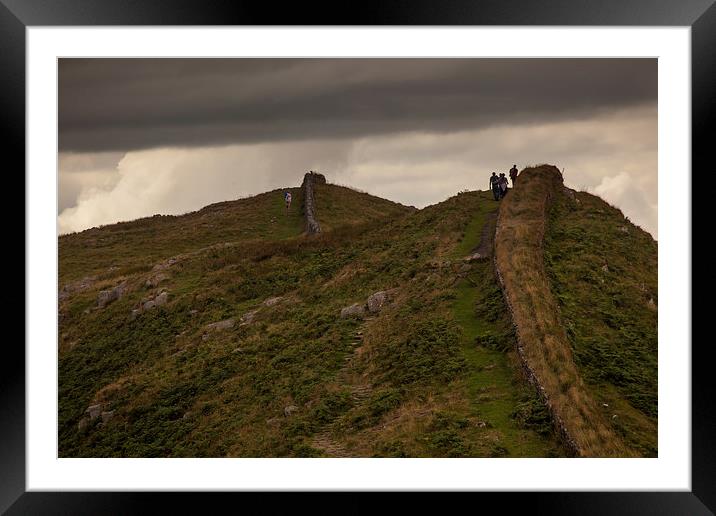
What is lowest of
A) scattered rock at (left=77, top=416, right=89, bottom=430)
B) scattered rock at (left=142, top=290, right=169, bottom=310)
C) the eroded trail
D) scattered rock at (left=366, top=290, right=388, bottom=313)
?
scattered rock at (left=77, top=416, right=89, bottom=430)

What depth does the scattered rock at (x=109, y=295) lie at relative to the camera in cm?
4156

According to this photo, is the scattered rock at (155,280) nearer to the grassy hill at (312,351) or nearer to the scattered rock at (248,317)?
the grassy hill at (312,351)

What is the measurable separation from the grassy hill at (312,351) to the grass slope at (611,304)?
2.70 meters

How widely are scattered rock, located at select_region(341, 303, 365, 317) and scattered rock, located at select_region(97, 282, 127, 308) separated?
17.0m

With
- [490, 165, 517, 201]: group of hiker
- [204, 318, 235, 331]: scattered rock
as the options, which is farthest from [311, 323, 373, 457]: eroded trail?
[490, 165, 517, 201]: group of hiker

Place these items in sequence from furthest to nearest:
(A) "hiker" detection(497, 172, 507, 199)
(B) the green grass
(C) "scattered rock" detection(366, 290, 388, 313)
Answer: (A) "hiker" detection(497, 172, 507, 199)
(C) "scattered rock" detection(366, 290, 388, 313)
(B) the green grass

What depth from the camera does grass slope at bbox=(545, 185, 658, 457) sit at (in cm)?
2048

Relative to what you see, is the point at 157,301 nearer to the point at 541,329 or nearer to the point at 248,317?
the point at 248,317

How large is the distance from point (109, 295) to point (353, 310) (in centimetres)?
1804

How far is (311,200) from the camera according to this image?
62.6m

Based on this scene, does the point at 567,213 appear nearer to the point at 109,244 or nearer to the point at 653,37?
the point at 653,37

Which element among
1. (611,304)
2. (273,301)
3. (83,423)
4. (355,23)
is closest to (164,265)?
(273,301)

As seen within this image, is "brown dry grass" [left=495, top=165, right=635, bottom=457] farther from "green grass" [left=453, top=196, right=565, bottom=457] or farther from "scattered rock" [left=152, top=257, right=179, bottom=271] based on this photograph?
"scattered rock" [left=152, top=257, right=179, bottom=271]

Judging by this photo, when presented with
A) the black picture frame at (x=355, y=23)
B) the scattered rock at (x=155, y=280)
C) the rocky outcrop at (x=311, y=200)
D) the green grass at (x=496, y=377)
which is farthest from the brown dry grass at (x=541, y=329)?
the scattered rock at (x=155, y=280)
